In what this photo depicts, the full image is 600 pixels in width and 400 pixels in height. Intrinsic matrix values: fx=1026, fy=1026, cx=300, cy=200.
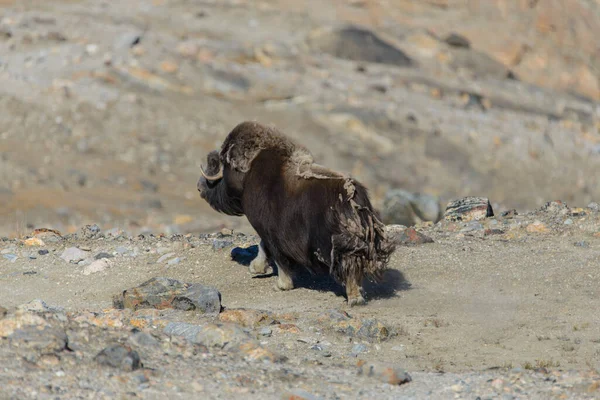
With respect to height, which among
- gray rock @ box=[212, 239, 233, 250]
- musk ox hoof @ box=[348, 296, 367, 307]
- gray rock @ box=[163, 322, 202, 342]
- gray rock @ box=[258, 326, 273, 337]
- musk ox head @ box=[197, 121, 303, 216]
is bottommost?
gray rock @ box=[212, 239, 233, 250]

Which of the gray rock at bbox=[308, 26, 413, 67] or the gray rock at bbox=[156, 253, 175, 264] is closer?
the gray rock at bbox=[156, 253, 175, 264]

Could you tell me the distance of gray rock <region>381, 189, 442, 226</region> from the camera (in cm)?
1400

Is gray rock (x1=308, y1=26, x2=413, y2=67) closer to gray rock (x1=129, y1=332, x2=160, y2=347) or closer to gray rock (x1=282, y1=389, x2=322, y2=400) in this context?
gray rock (x1=129, y1=332, x2=160, y2=347)

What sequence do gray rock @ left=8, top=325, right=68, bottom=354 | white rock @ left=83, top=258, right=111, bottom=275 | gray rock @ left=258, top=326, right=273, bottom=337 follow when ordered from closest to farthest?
gray rock @ left=8, top=325, right=68, bottom=354 < gray rock @ left=258, top=326, right=273, bottom=337 < white rock @ left=83, top=258, right=111, bottom=275

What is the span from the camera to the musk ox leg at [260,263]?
30.1 feet

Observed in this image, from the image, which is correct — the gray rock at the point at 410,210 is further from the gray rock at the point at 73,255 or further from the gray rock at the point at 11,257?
the gray rock at the point at 11,257

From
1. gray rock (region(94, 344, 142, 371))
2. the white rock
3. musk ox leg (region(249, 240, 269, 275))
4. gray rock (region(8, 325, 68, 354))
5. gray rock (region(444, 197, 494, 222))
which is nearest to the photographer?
gray rock (region(94, 344, 142, 371))

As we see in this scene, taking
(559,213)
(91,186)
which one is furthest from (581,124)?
(559,213)

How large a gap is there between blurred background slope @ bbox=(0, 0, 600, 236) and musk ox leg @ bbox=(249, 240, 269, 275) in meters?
5.45

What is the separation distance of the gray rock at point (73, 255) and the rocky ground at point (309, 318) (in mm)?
29

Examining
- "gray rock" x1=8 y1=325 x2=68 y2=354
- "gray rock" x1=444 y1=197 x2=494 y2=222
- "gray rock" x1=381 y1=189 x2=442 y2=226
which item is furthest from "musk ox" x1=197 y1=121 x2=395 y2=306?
"gray rock" x1=381 y1=189 x2=442 y2=226

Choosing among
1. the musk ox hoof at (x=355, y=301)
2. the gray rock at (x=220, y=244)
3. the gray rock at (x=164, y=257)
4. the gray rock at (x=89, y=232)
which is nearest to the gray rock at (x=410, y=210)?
the gray rock at (x=220, y=244)

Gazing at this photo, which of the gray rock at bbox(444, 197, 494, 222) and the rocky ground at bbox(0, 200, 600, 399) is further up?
the rocky ground at bbox(0, 200, 600, 399)

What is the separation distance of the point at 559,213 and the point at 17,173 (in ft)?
37.6
